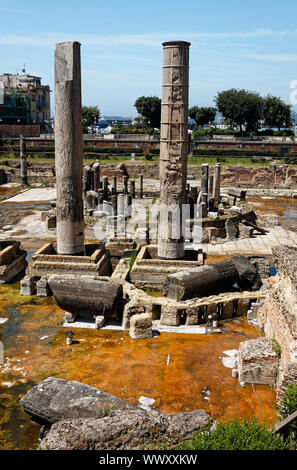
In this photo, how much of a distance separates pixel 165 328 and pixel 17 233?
11.6 meters

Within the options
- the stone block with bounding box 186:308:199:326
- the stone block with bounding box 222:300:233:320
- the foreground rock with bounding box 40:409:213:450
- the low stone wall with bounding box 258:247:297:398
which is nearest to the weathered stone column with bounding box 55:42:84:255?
the stone block with bounding box 186:308:199:326

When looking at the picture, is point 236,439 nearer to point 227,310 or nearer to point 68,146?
point 227,310

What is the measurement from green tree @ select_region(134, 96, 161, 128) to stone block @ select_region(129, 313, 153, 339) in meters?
55.1

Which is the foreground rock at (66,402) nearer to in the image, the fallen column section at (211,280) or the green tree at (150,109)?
the fallen column section at (211,280)

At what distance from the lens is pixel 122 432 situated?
5.63 m

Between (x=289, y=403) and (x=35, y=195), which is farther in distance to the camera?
(x=35, y=195)

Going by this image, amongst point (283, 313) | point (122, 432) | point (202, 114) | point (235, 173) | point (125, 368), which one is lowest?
point (125, 368)

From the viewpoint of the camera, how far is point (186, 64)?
1161 cm

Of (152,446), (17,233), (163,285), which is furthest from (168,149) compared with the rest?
(17,233)

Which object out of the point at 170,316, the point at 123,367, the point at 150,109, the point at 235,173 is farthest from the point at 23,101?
the point at 123,367

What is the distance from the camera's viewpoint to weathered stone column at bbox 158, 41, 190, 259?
11562mm

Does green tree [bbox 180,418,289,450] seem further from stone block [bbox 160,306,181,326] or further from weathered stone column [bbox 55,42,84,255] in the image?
weathered stone column [bbox 55,42,84,255]

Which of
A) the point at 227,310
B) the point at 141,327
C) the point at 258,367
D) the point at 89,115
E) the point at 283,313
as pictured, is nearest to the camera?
the point at 258,367

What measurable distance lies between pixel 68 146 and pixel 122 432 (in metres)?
8.41
